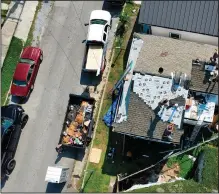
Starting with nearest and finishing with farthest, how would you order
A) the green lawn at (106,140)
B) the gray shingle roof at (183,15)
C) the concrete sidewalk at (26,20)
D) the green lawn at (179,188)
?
the green lawn at (179,188) → the gray shingle roof at (183,15) → the green lawn at (106,140) → the concrete sidewalk at (26,20)

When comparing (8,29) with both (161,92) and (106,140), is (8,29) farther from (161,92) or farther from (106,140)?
(161,92)

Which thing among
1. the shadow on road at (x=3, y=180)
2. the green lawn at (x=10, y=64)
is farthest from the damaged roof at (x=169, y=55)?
the shadow on road at (x=3, y=180)

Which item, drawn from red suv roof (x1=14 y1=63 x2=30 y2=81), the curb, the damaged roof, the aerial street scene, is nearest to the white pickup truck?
the aerial street scene

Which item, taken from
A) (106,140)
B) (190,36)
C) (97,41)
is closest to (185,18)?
(190,36)

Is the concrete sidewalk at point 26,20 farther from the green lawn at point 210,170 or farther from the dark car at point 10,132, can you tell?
the green lawn at point 210,170

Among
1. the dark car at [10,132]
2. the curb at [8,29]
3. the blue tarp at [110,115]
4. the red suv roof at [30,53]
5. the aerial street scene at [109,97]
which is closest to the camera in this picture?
the aerial street scene at [109,97]

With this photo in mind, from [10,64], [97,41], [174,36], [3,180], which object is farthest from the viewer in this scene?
[10,64]
